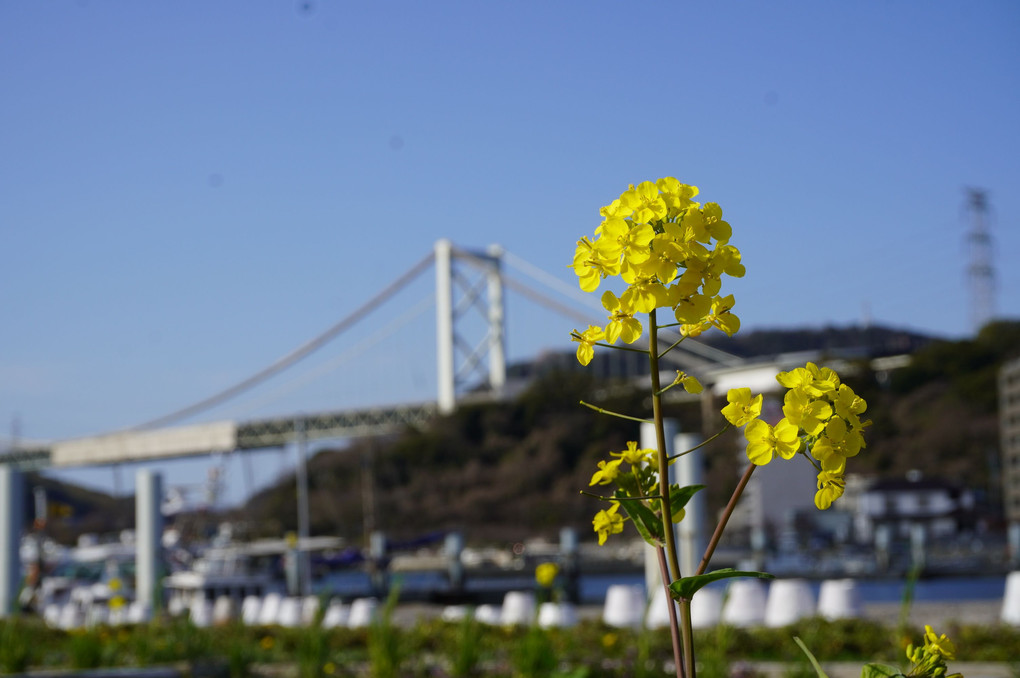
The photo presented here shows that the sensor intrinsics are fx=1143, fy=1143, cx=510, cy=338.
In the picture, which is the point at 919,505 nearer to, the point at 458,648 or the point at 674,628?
the point at 458,648

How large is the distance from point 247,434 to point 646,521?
4136 cm

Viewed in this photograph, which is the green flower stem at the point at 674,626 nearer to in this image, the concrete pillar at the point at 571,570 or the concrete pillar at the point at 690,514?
the concrete pillar at the point at 690,514

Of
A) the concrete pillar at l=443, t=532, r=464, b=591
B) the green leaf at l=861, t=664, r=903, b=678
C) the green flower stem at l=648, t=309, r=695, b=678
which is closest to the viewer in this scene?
the green flower stem at l=648, t=309, r=695, b=678

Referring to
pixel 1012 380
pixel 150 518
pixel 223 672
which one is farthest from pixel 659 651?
pixel 1012 380

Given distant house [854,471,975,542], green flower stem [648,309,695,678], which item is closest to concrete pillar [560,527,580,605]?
distant house [854,471,975,542]

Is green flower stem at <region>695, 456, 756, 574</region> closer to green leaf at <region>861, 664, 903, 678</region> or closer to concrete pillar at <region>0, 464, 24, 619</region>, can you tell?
green leaf at <region>861, 664, 903, 678</region>

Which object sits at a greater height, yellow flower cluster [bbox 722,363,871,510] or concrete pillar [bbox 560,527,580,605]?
yellow flower cluster [bbox 722,363,871,510]

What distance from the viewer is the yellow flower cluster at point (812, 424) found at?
1.03m

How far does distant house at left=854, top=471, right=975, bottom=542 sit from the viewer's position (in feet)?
105

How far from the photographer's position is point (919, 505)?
32188mm

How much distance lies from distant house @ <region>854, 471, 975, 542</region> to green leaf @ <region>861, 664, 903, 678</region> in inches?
1276

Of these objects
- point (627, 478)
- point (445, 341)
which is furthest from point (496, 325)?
point (627, 478)

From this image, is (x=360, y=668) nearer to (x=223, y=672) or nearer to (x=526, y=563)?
(x=223, y=672)

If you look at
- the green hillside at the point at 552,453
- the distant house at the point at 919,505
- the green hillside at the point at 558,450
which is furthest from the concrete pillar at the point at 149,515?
the distant house at the point at 919,505
